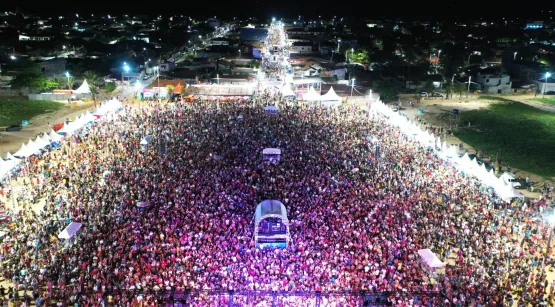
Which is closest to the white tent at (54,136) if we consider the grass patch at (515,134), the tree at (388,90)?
the grass patch at (515,134)

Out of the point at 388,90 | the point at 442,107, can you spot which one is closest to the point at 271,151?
the point at 388,90

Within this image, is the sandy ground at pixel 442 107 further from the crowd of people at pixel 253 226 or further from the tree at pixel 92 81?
the tree at pixel 92 81

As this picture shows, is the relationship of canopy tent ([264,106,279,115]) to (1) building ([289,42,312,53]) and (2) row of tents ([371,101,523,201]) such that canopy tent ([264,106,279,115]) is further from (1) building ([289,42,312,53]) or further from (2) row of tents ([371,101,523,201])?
(1) building ([289,42,312,53])

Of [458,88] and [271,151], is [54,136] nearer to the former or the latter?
[271,151]

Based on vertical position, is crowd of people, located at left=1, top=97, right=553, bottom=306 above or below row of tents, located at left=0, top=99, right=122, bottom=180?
below

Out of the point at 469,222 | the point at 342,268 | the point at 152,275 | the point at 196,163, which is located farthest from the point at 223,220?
the point at 469,222

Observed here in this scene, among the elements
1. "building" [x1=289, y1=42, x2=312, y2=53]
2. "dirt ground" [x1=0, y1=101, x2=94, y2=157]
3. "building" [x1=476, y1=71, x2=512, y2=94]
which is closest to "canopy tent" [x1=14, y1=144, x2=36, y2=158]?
"dirt ground" [x1=0, y1=101, x2=94, y2=157]

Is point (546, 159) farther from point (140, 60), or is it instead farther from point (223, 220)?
point (140, 60)

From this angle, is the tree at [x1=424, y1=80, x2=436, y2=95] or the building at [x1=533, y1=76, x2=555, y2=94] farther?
the building at [x1=533, y1=76, x2=555, y2=94]
